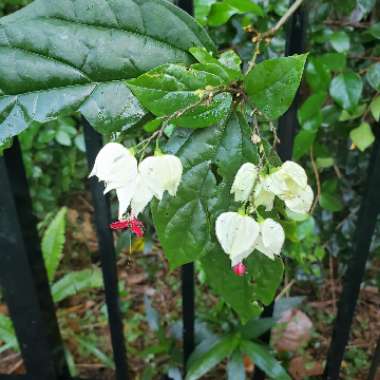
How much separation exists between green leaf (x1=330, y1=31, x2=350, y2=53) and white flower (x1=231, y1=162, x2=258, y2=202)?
2.03 ft

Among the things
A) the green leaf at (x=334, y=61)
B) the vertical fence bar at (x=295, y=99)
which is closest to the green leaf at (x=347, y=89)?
the green leaf at (x=334, y=61)

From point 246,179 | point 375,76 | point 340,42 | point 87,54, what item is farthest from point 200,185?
point 340,42

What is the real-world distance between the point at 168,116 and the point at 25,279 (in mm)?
690

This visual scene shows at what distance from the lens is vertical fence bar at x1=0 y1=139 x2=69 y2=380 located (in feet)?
3.31

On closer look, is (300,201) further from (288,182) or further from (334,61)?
(334,61)

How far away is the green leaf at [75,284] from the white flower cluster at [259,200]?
133cm

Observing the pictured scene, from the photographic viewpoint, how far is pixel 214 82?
0.62m

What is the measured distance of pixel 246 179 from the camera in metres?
0.63

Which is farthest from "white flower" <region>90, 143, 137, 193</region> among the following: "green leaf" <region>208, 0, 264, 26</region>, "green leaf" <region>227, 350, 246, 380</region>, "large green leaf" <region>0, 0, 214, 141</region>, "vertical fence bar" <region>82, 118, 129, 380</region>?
"green leaf" <region>227, 350, 246, 380</region>

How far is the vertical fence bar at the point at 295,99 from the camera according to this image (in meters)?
0.83

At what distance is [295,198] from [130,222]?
0.72ft

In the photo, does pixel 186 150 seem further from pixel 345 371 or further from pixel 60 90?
pixel 345 371

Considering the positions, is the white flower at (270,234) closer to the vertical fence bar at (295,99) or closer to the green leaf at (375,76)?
the vertical fence bar at (295,99)

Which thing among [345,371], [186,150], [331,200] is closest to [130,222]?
[186,150]
